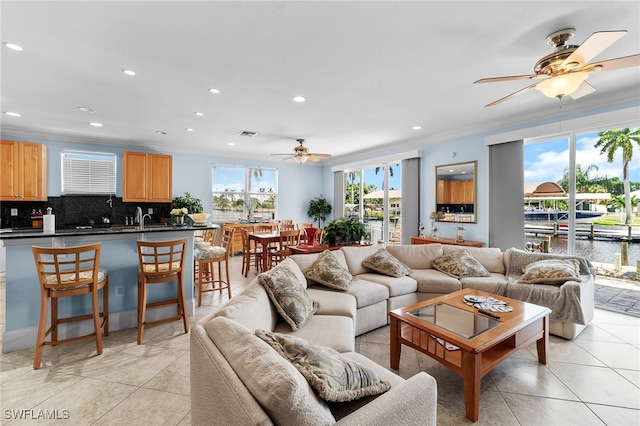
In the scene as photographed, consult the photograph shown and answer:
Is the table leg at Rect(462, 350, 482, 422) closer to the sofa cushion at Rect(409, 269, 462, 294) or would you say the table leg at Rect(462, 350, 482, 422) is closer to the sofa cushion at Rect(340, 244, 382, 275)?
the sofa cushion at Rect(409, 269, 462, 294)

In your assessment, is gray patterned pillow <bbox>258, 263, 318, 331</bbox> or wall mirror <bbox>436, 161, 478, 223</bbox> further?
wall mirror <bbox>436, 161, 478, 223</bbox>

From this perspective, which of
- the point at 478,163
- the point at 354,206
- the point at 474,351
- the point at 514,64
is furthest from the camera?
the point at 354,206

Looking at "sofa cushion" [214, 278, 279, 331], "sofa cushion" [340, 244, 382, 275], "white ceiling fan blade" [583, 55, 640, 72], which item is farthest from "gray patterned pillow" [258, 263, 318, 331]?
"white ceiling fan blade" [583, 55, 640, 72]

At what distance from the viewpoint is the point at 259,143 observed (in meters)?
6.17

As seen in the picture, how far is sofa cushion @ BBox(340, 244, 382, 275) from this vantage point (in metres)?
3.60

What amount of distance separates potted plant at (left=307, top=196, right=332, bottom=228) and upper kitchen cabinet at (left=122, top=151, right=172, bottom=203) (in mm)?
3793

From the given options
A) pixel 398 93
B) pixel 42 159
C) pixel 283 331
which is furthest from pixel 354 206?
pixel 42 159

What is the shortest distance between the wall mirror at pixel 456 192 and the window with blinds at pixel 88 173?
6.65 m

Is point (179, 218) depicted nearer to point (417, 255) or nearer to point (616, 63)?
point (417, 255)

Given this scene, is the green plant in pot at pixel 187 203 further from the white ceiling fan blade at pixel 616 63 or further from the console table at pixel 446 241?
the white ceiling fan blade at pixel 616 63

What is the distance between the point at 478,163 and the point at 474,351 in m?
3.94

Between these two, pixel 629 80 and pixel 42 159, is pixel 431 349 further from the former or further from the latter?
pixel 42 159

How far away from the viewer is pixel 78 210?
226 inches

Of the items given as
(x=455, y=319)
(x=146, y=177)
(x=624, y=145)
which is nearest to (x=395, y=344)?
(x=455, y=319)
